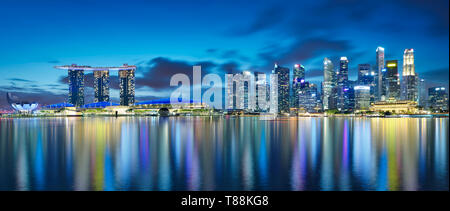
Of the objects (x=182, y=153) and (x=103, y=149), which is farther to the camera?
(x=103, y=149)

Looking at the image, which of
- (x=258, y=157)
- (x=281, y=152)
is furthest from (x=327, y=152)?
(x=258, y=157)

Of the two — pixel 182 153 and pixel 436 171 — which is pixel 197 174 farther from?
pixel 436 171

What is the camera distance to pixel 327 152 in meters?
26.6

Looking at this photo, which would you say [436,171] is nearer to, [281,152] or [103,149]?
[281,152]
